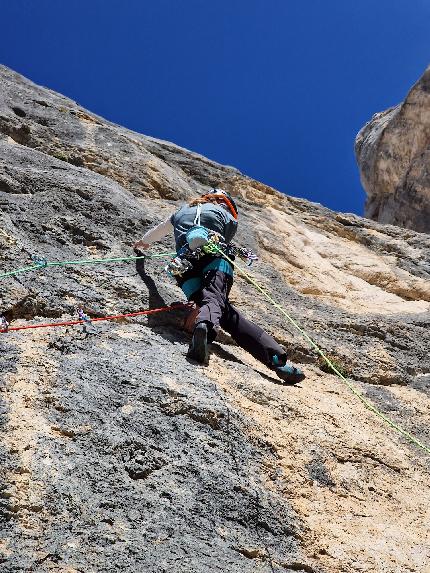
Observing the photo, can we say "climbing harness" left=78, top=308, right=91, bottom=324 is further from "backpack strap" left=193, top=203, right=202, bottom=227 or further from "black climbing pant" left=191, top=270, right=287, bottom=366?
"backpack strap" left=193, top=203, right=202, bottom=227

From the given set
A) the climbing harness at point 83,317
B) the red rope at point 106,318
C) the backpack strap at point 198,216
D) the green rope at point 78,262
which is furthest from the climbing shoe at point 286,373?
the green rope at point 78,262

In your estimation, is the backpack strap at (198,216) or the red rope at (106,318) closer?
the red rope at (106,318)

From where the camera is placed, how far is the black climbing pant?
5129mm

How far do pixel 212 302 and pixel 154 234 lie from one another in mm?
1433

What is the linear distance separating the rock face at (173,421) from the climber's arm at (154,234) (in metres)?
0.18

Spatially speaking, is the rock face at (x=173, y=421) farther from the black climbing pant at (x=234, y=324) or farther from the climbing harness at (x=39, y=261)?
the black climbing pant at (x=234, y=324)

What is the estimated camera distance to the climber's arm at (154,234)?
6.09 meters

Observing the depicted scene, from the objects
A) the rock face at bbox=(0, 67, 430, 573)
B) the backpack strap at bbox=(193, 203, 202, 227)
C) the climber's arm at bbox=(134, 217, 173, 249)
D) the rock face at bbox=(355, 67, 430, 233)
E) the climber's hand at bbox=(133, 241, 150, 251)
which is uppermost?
the rock face at bbox=(355, 67, 430, 233)

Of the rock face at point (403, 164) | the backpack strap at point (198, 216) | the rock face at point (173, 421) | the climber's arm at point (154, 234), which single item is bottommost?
the rock face at point (173, 421)

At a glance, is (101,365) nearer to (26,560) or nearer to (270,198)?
(26,560)

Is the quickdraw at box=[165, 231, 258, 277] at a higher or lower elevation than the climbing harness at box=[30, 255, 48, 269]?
higher

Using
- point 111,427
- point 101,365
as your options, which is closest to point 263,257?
point 101,365

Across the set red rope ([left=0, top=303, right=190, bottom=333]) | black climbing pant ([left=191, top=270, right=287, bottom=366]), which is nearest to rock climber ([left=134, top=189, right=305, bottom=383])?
black climbing pant ([left=191, top=270, right=287, bottom=366])

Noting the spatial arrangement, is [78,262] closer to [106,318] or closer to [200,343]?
[106,318]
